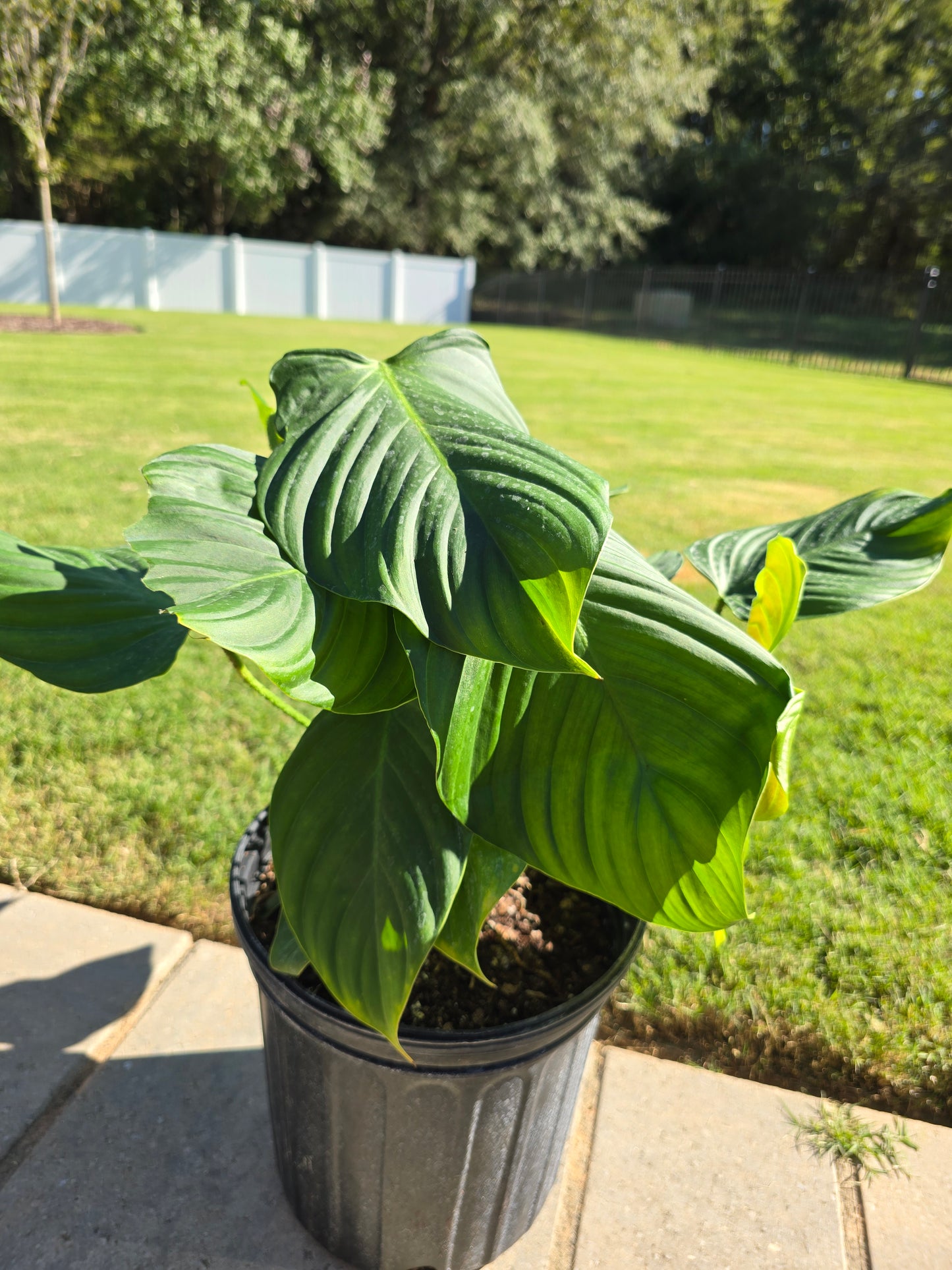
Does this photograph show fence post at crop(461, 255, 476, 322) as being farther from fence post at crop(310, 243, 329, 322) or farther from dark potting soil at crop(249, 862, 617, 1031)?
dark potting soil at crop(249, 862, 617, 1031)

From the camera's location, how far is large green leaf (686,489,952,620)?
1.08 metres

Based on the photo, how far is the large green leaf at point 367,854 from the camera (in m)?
0.75

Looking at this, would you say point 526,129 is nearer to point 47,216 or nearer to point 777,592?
point 47,216

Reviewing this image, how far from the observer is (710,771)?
2.23 feet

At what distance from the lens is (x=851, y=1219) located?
1179mm

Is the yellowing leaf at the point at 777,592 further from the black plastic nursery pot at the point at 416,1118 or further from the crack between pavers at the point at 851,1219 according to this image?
the crack between pavers at the point at 851,1219

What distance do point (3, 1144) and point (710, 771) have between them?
1187 millimetres

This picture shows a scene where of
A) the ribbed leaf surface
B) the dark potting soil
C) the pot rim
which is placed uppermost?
the ribbed leaf surface

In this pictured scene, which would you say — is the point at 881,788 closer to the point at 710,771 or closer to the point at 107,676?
the point at 710,771

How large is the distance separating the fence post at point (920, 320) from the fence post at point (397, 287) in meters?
10.8

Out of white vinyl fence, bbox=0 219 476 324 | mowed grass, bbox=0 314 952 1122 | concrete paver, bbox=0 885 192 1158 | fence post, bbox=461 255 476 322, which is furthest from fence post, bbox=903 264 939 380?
concrete paver, bbox=0 885 192 1158

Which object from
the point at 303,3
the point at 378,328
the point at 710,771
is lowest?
the point at 378,328

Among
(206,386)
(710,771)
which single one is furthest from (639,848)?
(206,386)

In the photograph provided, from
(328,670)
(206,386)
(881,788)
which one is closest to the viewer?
(328,670)
